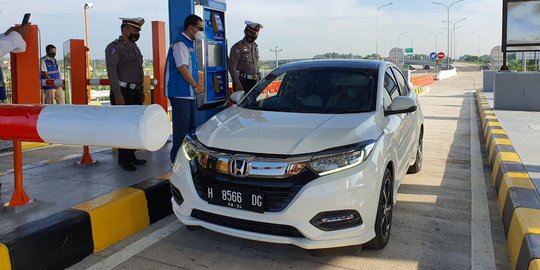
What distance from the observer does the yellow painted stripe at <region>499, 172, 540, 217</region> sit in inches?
174

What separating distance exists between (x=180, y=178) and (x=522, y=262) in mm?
2387

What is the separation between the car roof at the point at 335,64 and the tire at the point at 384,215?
1.37m

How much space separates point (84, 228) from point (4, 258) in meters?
0.65

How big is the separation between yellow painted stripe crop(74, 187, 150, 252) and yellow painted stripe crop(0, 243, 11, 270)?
0.70m

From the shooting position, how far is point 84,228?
3.59 metres

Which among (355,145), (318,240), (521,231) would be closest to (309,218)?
(318,240)

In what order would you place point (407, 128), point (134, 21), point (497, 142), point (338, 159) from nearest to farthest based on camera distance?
1. point (338, 159)
2. point (407, 128)
3. point (134, 21)
4. point (497, 142)

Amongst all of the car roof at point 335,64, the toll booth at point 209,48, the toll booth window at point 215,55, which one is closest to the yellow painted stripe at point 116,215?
the toll booth at point 209,48

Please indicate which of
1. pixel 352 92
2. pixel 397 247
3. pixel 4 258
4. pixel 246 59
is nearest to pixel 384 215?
pixel 397 247

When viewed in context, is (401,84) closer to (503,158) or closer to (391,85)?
(391,85)

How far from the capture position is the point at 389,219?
12.4ft

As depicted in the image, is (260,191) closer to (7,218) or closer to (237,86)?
(7,218)

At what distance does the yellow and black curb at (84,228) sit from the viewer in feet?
10.4

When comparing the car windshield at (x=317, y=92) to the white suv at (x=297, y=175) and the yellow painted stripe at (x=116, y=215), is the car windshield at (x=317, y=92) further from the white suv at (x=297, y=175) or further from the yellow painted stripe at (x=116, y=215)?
the yellow painted stripe at (x=116, y=215)
